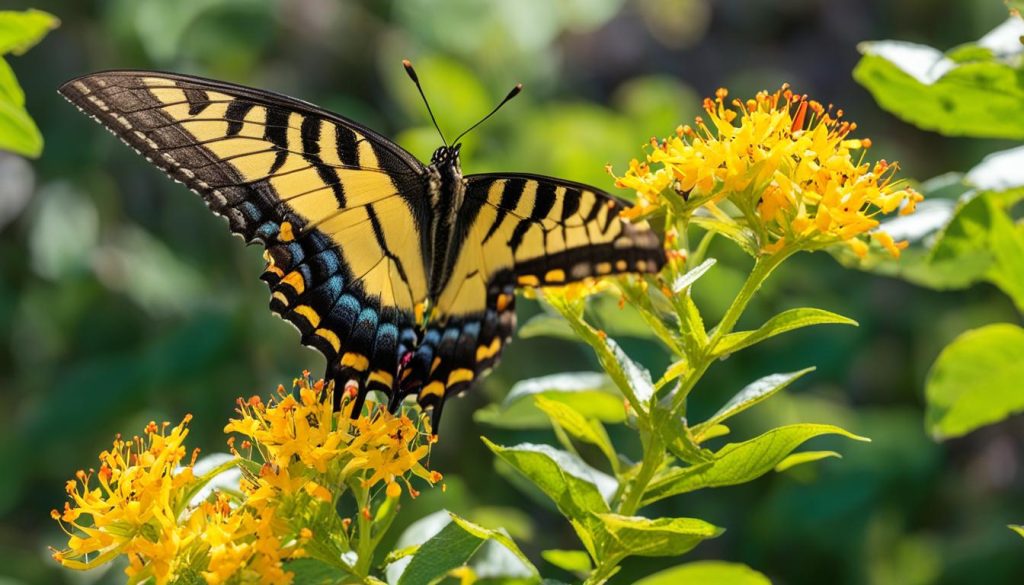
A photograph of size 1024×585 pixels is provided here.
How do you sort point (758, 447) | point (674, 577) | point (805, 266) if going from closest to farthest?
point (674, 577) < point (758, 447) < point (805, 266)

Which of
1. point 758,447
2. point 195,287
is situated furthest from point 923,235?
point 195,287

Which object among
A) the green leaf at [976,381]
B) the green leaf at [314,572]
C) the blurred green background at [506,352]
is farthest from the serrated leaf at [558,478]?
the blurred green background at [506,352]

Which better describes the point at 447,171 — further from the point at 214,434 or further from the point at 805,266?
the point at 214,434

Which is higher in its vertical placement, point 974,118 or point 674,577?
point 974,118

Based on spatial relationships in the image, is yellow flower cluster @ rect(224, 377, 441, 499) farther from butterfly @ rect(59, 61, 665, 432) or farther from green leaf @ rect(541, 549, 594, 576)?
green leaf @ rect(541, 549, 594, 576)

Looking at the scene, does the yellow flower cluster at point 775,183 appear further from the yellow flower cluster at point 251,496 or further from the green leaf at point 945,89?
the yellow flower cluster at point 251,496

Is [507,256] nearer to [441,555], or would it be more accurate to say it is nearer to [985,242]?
[441,555]

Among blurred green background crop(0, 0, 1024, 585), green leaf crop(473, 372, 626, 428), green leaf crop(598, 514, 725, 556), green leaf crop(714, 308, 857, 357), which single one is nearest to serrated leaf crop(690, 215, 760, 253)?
green leaf crop(714, 308, 857, 357)
